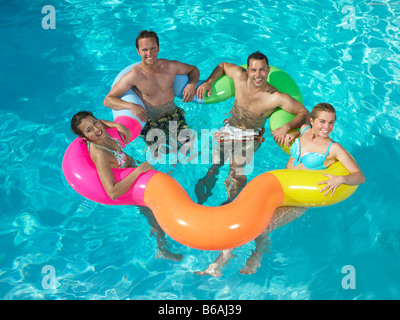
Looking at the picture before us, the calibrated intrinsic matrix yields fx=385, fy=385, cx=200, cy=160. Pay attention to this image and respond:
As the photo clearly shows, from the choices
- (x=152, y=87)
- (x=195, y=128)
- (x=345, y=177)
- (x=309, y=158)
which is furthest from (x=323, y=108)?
(x=195, y=128)

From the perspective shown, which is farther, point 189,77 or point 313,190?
point 189,77

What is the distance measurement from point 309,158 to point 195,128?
1.82 m

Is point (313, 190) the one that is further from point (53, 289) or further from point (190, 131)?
point (53, 289)

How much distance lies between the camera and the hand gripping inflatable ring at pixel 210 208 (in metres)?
3.09

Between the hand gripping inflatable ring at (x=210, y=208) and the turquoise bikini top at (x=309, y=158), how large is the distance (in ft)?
0.43

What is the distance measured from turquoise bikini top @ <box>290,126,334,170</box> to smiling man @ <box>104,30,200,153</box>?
130cm

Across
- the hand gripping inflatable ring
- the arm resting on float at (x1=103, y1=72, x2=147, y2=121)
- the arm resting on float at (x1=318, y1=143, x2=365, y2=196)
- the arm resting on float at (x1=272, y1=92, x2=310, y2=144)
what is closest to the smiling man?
the arm resting on float at (x1=103, y1=72, x2=147, y2=121)

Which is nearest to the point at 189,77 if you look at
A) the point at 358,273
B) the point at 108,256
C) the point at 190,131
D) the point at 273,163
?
the point at 190,131

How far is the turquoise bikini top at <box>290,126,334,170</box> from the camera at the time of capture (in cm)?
352

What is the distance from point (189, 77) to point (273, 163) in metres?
1.43

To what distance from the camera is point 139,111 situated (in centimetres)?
397

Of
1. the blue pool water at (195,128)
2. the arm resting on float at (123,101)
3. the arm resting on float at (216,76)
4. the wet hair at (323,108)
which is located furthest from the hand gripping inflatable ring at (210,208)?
the arm resting on float at (216,76)

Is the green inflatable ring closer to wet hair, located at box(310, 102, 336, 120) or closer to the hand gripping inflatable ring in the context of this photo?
wet hair, located at box(310, 102, 336, 120)

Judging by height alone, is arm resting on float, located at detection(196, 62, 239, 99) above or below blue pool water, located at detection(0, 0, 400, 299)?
above
